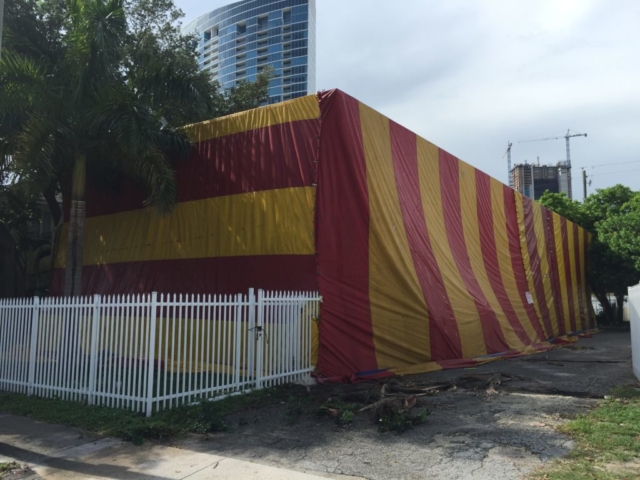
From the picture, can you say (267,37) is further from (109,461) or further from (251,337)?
(109,461)

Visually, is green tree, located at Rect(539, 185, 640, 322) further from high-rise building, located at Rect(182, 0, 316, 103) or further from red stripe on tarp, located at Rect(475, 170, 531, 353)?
high-rise building, located at Rect(182, 0, 316, 103)

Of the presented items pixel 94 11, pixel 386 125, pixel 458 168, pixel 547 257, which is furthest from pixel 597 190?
pixel 94 11

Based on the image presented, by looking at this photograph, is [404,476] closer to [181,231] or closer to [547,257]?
[181,231]

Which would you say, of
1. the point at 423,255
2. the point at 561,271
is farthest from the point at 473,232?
the point at 561,271

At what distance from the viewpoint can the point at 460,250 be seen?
49.4ft

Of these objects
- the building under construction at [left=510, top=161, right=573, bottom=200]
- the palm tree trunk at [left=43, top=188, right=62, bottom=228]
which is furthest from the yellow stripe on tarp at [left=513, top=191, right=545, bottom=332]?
the building under construction at [left=510, top=161, right=573, bottom=200]

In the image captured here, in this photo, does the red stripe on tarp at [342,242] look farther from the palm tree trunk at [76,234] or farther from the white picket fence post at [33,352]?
the palm tree trunk at [76,234]

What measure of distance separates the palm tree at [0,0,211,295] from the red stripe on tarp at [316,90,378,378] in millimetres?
3816

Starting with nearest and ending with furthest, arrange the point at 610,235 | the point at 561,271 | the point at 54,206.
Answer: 1. the point at 54,206
2. the point at 561,271
3. the point at 610,235

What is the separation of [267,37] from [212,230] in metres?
112

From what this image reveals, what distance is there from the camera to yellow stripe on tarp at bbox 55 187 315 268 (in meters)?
11.1

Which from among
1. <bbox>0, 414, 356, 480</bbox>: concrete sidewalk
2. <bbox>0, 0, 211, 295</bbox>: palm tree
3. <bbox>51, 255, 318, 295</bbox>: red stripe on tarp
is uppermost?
<bbox>0, 0, 211, 295</bbox>: palm tree

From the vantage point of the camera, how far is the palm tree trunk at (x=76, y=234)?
40.0 feet

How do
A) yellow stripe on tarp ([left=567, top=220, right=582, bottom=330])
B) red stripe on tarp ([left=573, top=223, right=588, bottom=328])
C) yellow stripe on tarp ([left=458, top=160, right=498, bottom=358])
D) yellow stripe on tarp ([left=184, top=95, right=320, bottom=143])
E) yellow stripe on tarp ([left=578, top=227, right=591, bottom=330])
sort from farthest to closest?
yellow stripe on tarp ([left=578, top=227, right=591, bottom=330])
red stripe on tarp ([left=573, top=223, right=588, bottom=328])
yellow stripe on tarp ([left=567, top=220, right=582, bottom=330])
yellow stripe on tarp ([left=458, top=160, right=498, bottom=358])
yellow stripe on tarp ([left=184, top=95, right=320, bottom=143])
